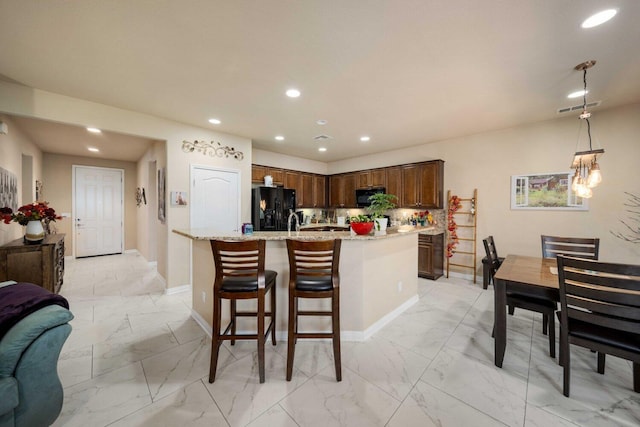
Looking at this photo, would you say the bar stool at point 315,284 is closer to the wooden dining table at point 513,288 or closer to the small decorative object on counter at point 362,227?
the small decorative object on counter at point 362,227

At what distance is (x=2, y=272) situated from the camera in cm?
286

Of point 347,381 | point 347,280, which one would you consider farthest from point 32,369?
point 347,280

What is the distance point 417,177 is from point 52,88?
18.4 ft

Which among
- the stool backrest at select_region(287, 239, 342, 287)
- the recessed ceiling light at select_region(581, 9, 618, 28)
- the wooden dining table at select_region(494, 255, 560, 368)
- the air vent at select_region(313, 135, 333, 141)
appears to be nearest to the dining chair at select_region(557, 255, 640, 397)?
the wooden dining table at select_region(494, 255, 560, 368)

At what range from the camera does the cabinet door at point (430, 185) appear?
15.7 feet

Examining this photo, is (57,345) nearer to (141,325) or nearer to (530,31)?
(141,325)

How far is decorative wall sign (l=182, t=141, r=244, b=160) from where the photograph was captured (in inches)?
158

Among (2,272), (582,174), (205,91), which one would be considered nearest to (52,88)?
(205,91)

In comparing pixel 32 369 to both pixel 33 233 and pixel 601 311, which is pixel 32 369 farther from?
pixel 601 311

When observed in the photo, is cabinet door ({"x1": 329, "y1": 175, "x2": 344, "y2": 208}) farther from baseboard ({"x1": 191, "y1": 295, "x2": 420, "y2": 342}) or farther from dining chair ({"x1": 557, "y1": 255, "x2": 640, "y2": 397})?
dining chair ({"x1": 557, "y1": 255, "x2": 640, "y2": 397})

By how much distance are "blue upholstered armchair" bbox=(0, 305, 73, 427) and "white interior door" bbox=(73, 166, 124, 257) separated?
652 centimetres

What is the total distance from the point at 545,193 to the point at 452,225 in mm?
1434

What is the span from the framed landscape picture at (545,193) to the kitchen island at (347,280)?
108 inches

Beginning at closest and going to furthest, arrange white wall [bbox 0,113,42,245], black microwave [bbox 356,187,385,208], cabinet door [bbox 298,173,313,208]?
white wall [bbox 0,113,42,245]
black microwave [bbox 356,187,385,208]
cabinet door [bbox 298,173,313,208]
